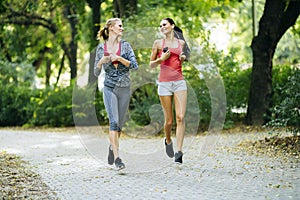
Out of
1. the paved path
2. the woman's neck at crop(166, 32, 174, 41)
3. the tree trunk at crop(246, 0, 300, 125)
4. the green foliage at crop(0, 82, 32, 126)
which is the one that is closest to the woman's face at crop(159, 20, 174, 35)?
the woman's neck at crop(166, 32, 174, 41)

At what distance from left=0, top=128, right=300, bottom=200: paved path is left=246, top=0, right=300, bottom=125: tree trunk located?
128 inches

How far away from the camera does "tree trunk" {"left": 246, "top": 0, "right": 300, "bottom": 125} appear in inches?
576

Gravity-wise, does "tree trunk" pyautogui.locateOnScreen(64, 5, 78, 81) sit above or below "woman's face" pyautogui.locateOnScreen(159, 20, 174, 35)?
above

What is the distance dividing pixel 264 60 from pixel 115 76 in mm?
7763

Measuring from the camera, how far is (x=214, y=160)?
29.6 ft

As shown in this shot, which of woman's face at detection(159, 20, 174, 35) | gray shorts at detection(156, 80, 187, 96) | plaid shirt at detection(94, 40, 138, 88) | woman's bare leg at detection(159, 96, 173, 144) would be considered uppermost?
woman's face at detection(159, 20, 174, 35)

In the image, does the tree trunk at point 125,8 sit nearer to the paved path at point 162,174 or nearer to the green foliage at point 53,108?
the green foliage at point 53,108

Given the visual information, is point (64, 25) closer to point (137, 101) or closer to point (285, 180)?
point (137, 101)

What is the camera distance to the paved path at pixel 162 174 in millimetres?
6352

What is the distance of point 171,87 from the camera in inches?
323

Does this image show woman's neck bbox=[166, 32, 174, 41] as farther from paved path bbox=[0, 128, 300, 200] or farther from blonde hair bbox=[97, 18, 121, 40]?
paved path bbox=[0, 128, 300, 200]

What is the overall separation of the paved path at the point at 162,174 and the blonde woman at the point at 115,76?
0.59m

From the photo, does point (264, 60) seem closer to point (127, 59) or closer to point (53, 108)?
point (53, 108)

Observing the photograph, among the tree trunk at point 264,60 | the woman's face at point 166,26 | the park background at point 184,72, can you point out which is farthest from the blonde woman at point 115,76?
the tree trunk at point 264,60
